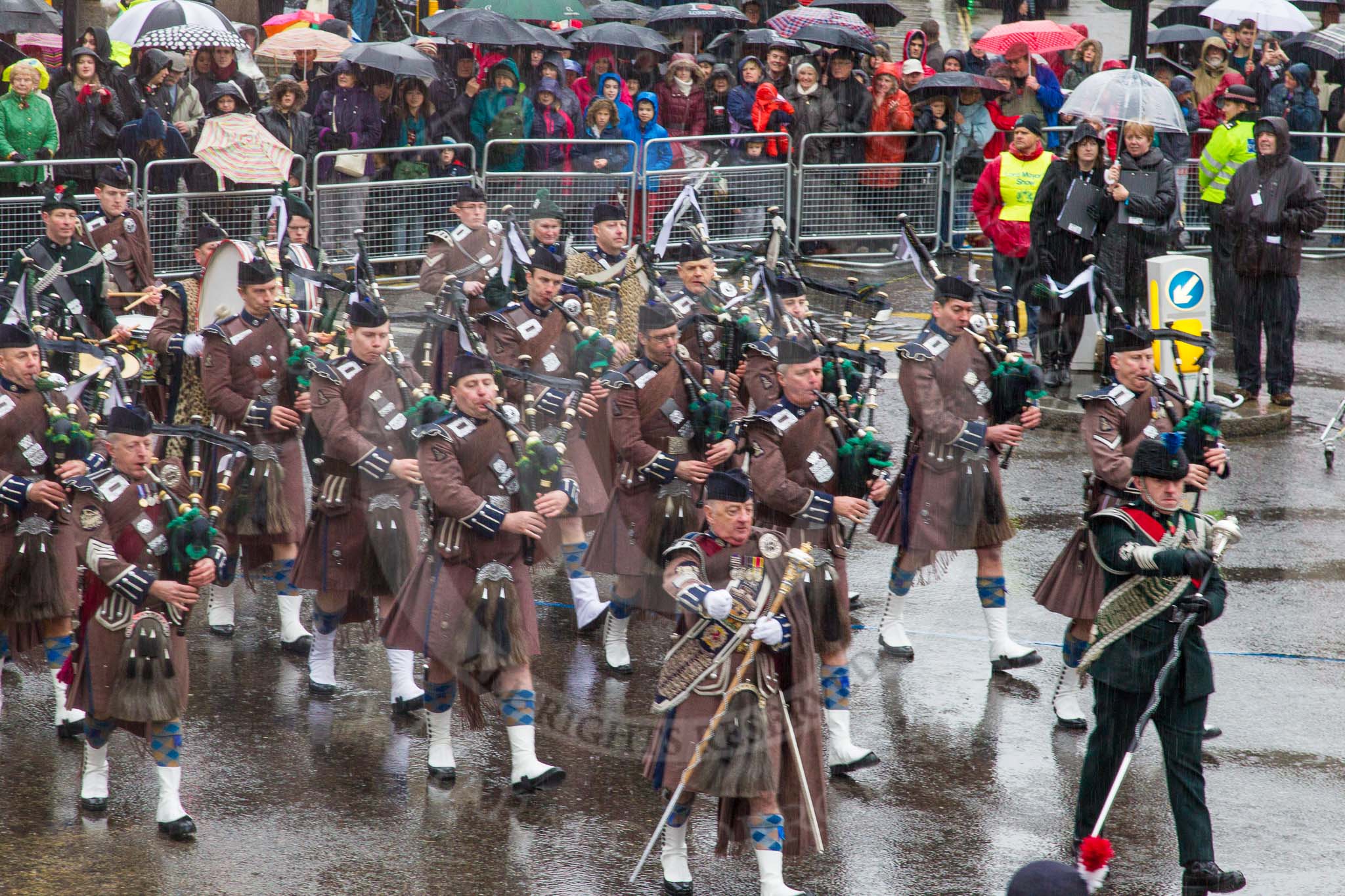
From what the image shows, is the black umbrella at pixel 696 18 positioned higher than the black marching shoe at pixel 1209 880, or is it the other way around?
the black umbrella at pixel 696 18

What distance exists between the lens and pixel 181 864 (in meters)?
6.70

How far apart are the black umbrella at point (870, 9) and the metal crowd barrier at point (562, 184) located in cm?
359

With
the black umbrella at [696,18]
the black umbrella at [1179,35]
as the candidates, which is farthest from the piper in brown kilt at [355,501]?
the black umbrella at [1179,35]

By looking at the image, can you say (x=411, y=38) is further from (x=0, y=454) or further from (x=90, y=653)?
(x=90, y=653)

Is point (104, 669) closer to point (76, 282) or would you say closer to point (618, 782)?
point (618, 782)

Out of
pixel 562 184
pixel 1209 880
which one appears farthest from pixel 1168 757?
pixel 562 184

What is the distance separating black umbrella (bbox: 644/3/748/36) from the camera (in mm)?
19000

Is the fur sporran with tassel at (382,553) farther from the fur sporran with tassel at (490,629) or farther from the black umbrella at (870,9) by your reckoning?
the black umbrella at (870,9)

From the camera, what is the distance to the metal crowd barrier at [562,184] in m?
16.3

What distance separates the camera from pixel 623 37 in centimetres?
1722

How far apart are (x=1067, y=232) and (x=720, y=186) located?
4729 millimetres

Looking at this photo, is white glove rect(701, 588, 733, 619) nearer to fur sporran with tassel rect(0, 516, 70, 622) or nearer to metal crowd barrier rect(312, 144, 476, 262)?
fur sporran with tassel rect(0, 516, 70, 622)

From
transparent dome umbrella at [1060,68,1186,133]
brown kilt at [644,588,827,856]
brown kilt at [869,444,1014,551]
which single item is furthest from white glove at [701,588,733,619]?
transparent dome umbrella at [1060,68,1186,133]

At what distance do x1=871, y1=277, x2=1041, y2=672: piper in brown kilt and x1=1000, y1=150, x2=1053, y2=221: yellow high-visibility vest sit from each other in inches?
214
